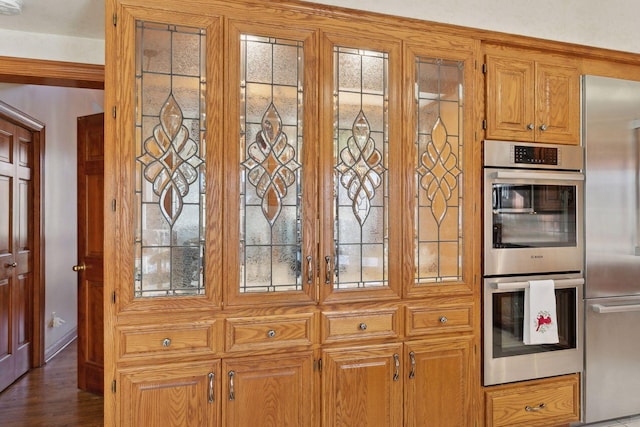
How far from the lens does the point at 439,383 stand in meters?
2.28

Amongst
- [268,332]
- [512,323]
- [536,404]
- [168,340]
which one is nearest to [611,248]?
[512,323]

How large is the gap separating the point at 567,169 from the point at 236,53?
2.00 m

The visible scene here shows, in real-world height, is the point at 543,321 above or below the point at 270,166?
below

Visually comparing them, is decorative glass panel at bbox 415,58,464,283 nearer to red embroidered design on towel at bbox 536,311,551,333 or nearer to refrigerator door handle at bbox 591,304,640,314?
red embroidered design on towel at bbox 536,311,551,333

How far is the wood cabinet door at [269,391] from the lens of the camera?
1.96m

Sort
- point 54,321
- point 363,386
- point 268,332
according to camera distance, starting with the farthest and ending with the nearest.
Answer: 1. point 54,321
2. point 363,386
3. point 268,332

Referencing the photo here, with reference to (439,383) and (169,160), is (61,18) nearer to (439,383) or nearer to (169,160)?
(169,160)

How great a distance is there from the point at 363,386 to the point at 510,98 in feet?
5.90

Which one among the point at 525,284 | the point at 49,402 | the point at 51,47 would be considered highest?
the point at 51,47

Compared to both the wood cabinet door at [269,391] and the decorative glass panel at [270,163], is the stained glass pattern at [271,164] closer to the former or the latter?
the decorative glass panel at [270,163]

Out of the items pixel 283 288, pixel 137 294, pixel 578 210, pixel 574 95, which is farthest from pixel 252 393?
pixel 574 95

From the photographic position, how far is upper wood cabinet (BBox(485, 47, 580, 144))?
241cm

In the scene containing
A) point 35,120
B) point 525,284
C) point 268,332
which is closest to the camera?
point 268,332

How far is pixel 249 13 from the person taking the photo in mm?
1990
